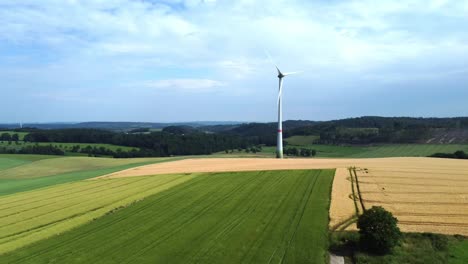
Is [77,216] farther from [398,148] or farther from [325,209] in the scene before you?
[398,148]

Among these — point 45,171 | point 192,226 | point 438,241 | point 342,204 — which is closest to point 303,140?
point 45,171

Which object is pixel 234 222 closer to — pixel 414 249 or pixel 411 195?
pixel 414 249

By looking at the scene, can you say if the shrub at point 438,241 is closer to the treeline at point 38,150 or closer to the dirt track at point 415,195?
the dirt track at point 415,195

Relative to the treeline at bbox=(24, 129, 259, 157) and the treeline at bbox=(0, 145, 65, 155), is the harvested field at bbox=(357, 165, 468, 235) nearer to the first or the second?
the treeline at bbox=(24, 129, 259, 157)

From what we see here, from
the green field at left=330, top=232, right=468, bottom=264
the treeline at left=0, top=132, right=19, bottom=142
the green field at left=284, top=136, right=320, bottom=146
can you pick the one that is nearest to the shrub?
the green field at left=330, top=232, right=468, bottom=264

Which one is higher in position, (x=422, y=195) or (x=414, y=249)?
(x=422, y=195)

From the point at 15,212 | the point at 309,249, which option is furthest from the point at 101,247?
the point at 15,212
